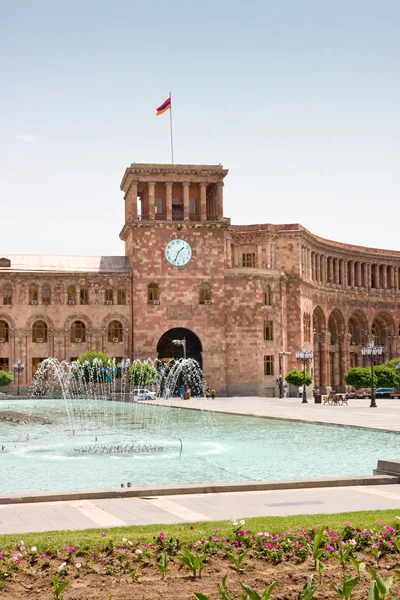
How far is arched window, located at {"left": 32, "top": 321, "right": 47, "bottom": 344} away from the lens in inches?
2734

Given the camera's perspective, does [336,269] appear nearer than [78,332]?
No

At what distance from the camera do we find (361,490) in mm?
14414

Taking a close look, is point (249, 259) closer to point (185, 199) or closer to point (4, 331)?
point (185, 199)

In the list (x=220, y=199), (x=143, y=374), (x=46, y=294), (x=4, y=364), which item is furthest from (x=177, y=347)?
(x=4, y=364)

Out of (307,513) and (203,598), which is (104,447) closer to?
(307,513)

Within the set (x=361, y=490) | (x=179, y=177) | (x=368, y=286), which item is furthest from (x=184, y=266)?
(x=361, y=490)

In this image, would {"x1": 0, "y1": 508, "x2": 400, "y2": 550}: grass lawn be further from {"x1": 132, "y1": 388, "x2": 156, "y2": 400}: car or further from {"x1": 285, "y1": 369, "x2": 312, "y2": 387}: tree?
{"x1": 285, "y1": 369, "x2": 312, "y2": 387}: tree

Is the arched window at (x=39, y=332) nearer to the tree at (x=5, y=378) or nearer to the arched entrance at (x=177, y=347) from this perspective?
the tree at (x=5, y=378)

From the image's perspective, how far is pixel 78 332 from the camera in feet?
230

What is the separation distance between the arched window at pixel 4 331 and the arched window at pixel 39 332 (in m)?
2.14

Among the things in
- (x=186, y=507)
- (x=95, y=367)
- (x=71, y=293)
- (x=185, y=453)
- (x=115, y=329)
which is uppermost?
(x=71, y=293)

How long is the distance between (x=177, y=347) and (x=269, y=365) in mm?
8456

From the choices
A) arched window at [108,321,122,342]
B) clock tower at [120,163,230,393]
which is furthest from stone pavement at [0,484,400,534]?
arched window at [108,321,122,342]

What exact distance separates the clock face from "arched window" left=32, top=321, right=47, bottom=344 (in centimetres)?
1199
